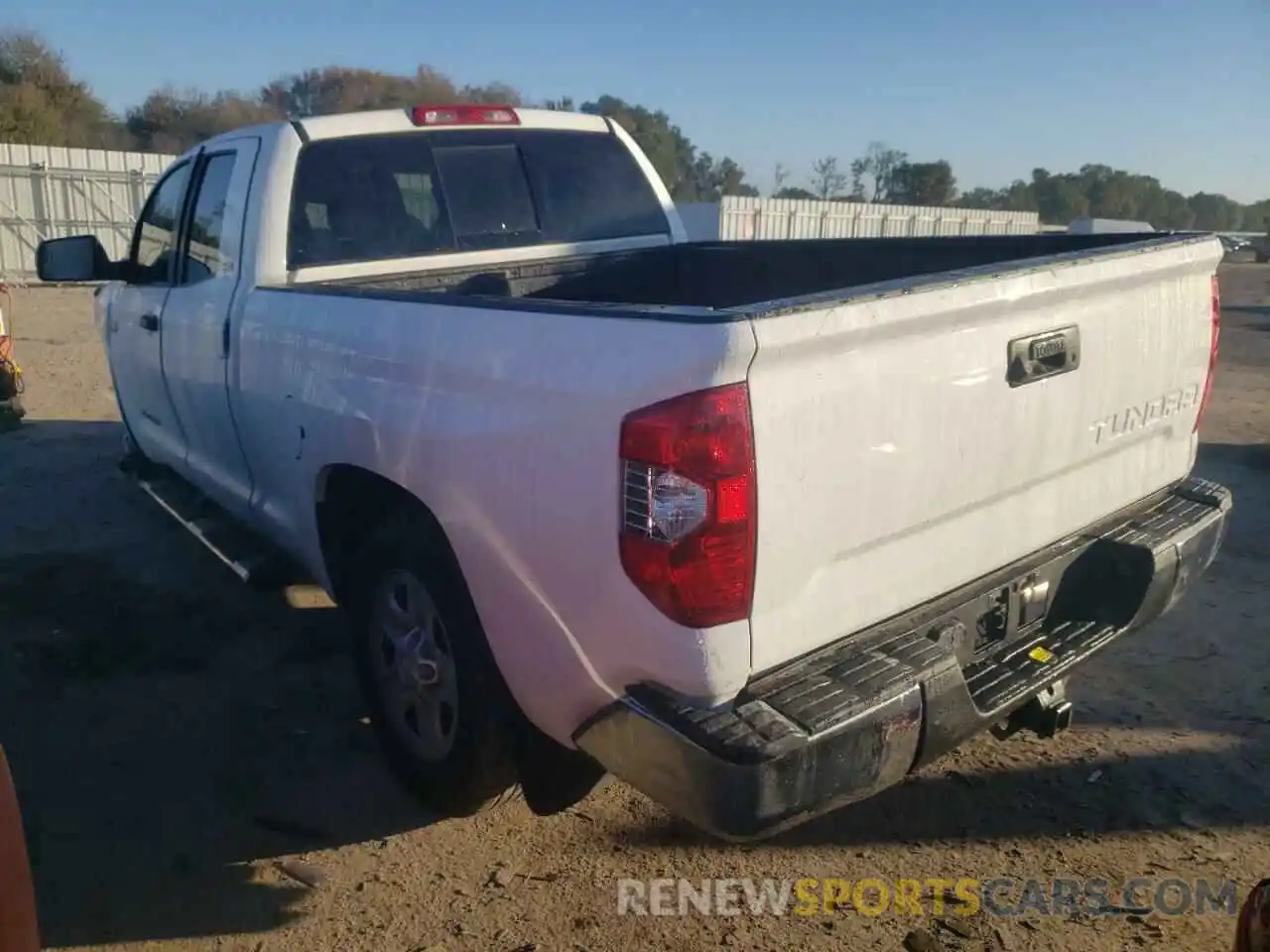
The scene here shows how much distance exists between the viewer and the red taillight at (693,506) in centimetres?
199

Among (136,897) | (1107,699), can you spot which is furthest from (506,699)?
(1107,699)

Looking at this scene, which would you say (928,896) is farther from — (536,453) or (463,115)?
(463,115)

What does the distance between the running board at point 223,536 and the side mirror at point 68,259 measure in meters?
1.09

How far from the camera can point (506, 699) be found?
2.70 meters

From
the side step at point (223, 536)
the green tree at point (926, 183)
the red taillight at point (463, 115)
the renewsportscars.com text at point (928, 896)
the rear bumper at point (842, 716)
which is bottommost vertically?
the renewsportscars.com text at point (928, 896)

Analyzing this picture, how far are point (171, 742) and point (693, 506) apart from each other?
2612 millimetres

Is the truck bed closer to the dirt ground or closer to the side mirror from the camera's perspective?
the dirt ground

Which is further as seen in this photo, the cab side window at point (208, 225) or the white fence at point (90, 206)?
the white fence at point (90, 206)

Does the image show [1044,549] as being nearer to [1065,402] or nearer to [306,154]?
[1065,402]

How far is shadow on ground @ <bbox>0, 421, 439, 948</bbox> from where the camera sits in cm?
294

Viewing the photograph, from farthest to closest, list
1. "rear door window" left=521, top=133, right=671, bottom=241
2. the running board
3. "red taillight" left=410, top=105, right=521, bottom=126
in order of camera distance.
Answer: "rear door window" left=521, top=133, right=671, bottom=241 < "red taillight" left=410, top=105, right=521, bottom=126 < the running board

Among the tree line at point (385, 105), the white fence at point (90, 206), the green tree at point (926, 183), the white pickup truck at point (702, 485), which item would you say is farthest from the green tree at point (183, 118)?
the white pickup truck at point (702, 485)

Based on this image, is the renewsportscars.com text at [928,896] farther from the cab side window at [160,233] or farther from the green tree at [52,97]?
the green tree at [52,97]

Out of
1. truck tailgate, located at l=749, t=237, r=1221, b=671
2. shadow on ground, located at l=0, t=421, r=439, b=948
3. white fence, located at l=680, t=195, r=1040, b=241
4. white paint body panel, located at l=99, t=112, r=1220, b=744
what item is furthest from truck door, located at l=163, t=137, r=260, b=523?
white fence, located at l=680, t=195, r=1040, b=241
